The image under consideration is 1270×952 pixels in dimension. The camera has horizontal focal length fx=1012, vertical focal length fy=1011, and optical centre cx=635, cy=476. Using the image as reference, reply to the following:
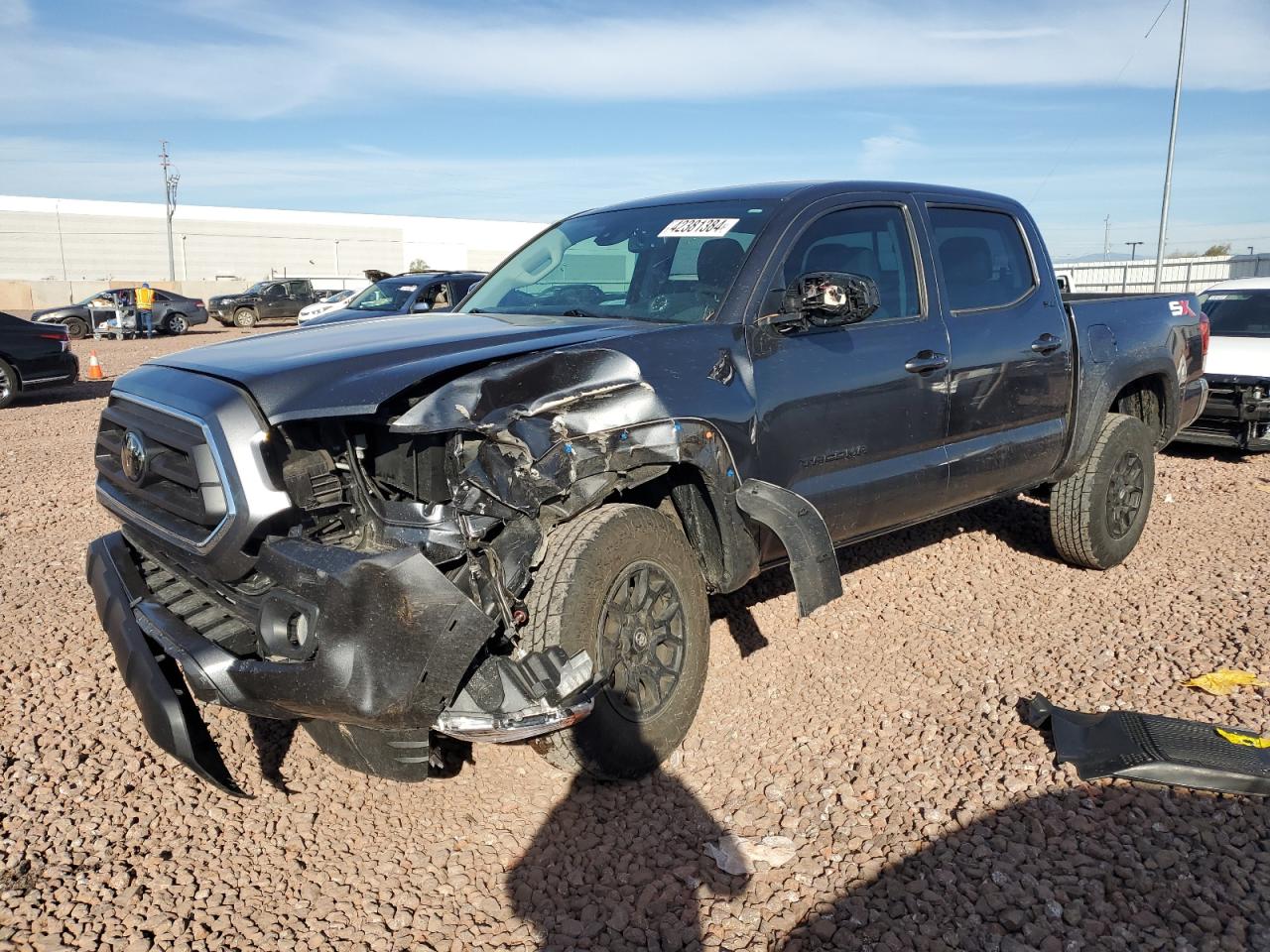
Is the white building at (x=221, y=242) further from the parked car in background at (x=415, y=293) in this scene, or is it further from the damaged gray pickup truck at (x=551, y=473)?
the damaged gray pickup truck at (x=551, y=473)

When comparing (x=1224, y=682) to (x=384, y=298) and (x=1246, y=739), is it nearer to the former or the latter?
(x=1246, y=739)

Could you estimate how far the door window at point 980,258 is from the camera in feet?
15.8

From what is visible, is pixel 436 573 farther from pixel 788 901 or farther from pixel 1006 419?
pixel 1006 419

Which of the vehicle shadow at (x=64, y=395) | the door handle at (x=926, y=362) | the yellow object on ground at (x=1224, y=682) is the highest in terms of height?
the door handle at (x=926, y=362)

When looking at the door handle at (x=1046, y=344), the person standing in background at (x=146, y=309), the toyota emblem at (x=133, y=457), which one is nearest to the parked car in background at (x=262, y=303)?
the person standing in background at (x=146, y=309)

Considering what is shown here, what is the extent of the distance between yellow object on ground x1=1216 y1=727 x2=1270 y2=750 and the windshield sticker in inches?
105

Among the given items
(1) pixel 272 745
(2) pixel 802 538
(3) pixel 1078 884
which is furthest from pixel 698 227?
(3) pixel 1078 884

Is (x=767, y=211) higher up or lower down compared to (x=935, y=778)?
higher up

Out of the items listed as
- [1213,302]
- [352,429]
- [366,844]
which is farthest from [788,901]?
[1213,302]

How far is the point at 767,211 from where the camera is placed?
4168 mm

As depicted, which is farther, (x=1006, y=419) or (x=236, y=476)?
(x=1006, y=419)

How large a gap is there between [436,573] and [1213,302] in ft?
33.4

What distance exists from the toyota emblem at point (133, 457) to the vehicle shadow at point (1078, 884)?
2.48 m

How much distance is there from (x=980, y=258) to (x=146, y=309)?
27811 millimetres
